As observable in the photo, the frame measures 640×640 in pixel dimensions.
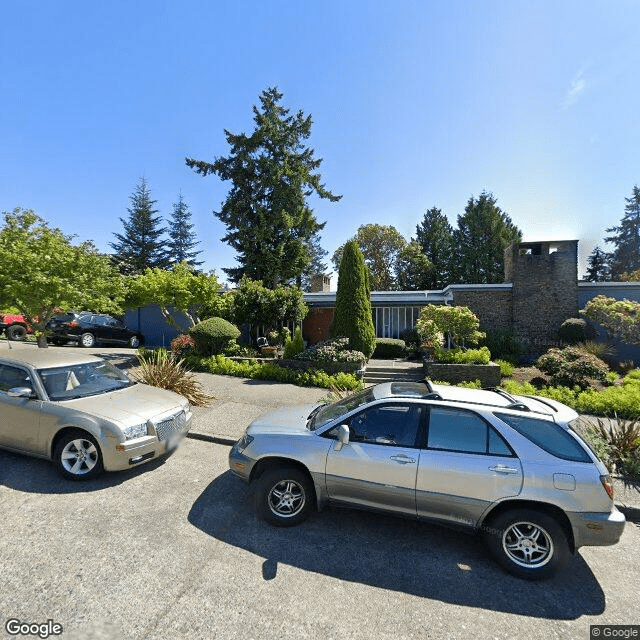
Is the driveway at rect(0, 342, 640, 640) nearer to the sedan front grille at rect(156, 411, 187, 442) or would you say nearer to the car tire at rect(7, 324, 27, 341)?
the sedan front grille at rect(156, 411, 187, 442)

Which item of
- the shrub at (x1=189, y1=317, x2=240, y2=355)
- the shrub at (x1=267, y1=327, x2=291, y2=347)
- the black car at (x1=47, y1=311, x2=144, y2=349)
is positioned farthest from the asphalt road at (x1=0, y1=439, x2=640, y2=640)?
the black car at (x1=47, y1=311, x2=144, y2=349)

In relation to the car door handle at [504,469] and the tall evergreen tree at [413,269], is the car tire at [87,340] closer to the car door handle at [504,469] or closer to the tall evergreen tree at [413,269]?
the car door handle at [504,469]

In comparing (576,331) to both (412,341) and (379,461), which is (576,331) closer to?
(412,341)

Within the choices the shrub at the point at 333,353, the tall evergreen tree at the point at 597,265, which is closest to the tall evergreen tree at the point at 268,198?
the shrub at the point at 333,353

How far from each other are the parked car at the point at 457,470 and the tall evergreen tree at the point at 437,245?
30.4 metres

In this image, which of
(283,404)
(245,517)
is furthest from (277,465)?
(283,404)

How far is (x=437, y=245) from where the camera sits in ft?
111

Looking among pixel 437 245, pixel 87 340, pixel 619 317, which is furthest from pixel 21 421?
pixel 437 245

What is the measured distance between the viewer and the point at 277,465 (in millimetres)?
3678

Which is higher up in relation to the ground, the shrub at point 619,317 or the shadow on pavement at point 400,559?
the shrub at point 619,317

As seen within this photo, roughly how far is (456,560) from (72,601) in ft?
10.9

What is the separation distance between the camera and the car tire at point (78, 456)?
4262mm

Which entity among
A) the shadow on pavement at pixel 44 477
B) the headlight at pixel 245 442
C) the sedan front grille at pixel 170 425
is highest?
the headlight at pixel 245 442

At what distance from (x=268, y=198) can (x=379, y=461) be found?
23.4 m
